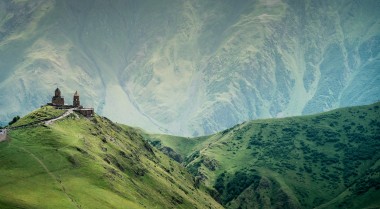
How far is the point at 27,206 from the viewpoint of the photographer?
199125mm

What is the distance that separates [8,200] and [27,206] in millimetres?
6763

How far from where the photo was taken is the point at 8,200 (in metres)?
197
